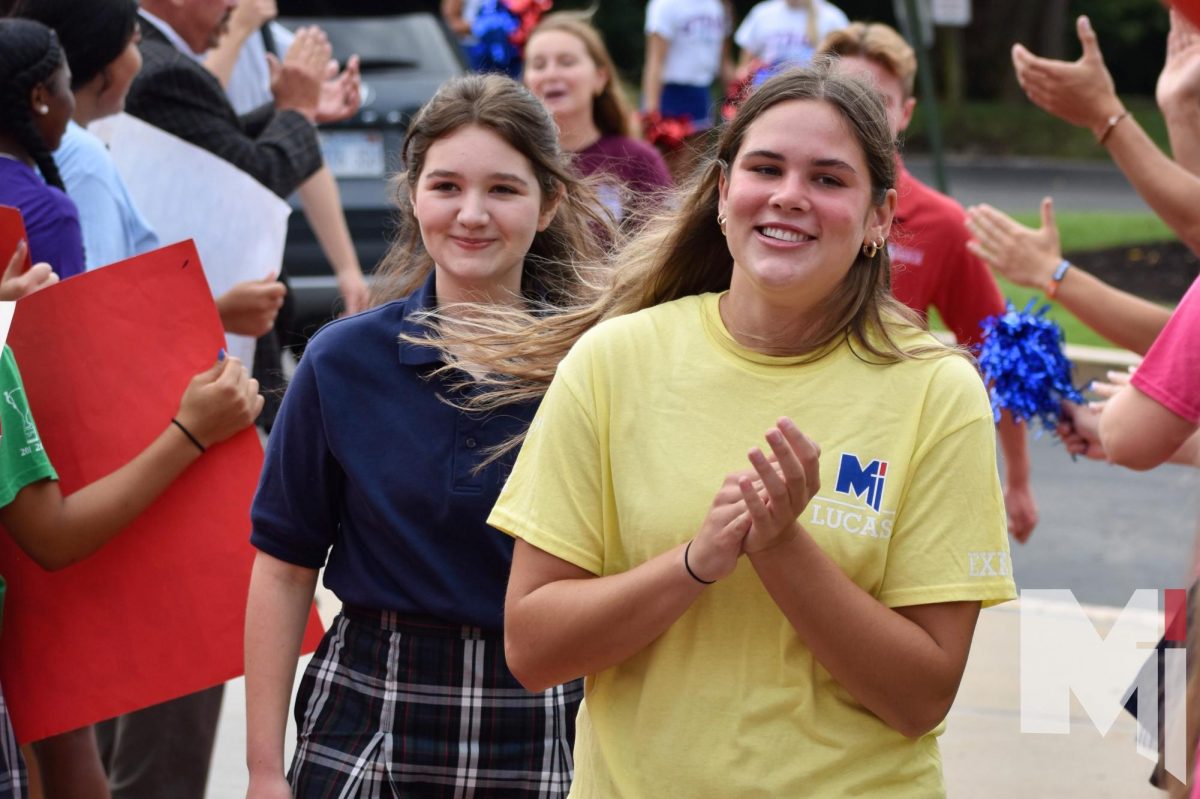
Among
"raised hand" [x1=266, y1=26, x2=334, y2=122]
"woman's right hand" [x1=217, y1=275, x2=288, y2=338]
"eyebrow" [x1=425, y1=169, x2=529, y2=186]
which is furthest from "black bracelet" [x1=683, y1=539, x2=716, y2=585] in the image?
"raised hand" [x1=266, y1=26, x2=334, y2=122]

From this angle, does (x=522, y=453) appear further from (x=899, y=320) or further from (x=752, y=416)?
(x=899, y=320)

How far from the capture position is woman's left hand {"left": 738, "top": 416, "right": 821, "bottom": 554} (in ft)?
6.63

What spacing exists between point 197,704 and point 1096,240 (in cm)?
1365

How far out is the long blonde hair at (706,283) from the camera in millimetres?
2359

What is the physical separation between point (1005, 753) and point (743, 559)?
307cm

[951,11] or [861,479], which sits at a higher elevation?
[861,479]

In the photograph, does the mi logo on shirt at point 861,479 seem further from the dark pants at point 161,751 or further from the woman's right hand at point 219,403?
the dark pants at point 161,751

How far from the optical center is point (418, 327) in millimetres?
2883

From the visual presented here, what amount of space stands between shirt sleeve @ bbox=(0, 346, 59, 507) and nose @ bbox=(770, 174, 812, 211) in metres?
1.45

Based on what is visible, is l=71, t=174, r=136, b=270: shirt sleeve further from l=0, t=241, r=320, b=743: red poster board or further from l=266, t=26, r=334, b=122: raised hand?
l=266, t=26, r=334, b=122: raised hand

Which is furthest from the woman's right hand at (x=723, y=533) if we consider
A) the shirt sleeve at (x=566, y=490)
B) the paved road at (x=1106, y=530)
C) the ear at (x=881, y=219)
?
the paved road at (x=1106, y=530)

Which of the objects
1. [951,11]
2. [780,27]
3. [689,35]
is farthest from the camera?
[951,11]

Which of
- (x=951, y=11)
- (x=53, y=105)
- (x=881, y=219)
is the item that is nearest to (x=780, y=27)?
(x=951, y=11)

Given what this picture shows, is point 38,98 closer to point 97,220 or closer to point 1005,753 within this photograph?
point 97,220
